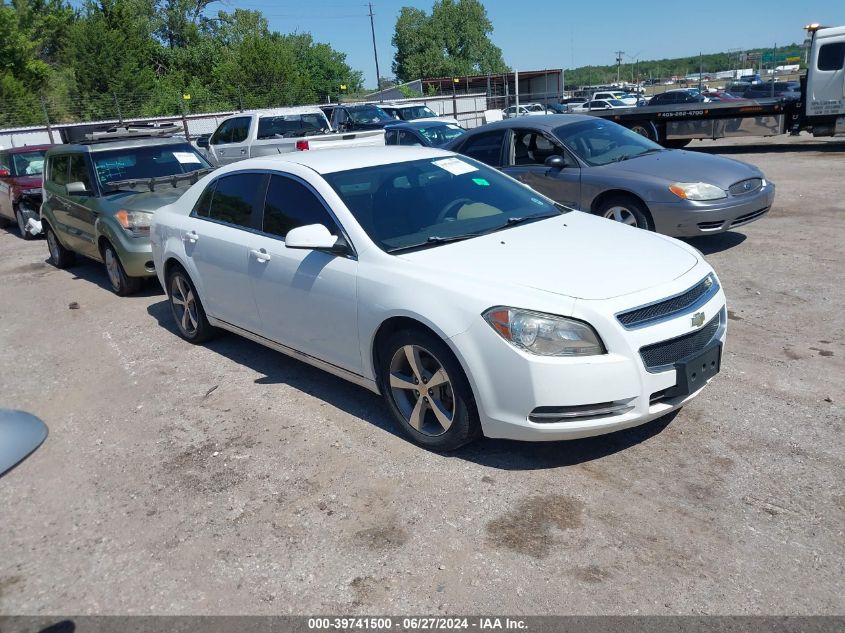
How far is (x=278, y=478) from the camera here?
408cm

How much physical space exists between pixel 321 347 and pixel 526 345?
5.18ft

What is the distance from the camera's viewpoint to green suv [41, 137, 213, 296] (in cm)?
807

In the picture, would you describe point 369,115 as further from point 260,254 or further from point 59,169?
point 260,254

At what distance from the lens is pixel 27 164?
14.3m

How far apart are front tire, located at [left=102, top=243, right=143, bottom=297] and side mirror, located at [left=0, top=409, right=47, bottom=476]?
622 cm

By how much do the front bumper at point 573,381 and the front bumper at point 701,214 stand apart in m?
4.32

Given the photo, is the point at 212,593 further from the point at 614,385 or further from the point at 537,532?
the point at 614,385

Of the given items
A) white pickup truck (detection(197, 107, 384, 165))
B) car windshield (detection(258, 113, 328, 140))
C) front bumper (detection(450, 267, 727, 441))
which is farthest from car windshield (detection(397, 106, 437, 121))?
front bumper (detection(450, 267, 727, 441))

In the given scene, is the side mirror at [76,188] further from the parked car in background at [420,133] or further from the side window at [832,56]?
the side window at [832,56]

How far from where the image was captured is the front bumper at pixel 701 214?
7.75 metres

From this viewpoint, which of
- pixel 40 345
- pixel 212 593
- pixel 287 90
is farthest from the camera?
pixel 287 90

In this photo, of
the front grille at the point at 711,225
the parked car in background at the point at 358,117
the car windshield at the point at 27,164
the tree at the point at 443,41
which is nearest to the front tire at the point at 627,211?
the front grille at the point at 711,225

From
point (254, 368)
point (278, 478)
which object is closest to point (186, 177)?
point (254, 368)

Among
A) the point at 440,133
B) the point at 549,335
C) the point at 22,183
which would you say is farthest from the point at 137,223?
the point at 440,133
